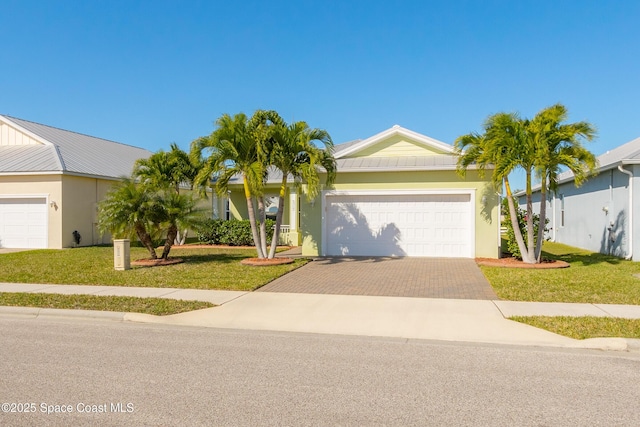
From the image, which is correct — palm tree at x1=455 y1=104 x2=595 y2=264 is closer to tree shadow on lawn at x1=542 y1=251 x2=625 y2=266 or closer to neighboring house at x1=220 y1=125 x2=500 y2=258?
neighboring house at x1=220 y1=125 x2=500 y2=258

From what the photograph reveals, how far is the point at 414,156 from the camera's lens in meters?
18.8

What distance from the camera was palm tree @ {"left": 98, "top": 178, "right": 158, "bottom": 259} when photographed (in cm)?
1445

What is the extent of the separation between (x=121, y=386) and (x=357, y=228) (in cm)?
1358

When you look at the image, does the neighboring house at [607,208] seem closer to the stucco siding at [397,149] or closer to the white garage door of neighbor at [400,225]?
the white garage door of neighbor at [400,225]

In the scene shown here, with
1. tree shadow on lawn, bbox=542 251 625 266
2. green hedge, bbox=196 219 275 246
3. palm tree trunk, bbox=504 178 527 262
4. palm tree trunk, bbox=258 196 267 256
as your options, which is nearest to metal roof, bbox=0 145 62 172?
green hedge, bbox=196 219 275 246

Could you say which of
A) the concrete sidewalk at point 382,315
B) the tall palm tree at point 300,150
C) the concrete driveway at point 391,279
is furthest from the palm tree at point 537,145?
the concrete sidewalk at point 382,315

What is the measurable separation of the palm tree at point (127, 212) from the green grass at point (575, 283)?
10.2m

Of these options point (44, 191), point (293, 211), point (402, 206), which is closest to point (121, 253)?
point (402, 206)

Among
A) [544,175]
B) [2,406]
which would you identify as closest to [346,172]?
[544,175]

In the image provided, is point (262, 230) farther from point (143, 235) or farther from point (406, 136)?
point (406, 136)

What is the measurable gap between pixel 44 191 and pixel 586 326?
21582 millimetres

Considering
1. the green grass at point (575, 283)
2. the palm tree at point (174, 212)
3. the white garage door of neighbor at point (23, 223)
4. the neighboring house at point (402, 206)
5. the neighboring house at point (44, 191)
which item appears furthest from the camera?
the white garage door of neighbor at point (23, 223)

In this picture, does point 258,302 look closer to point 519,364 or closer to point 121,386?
point 121,386

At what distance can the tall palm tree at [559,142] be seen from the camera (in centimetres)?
1376
